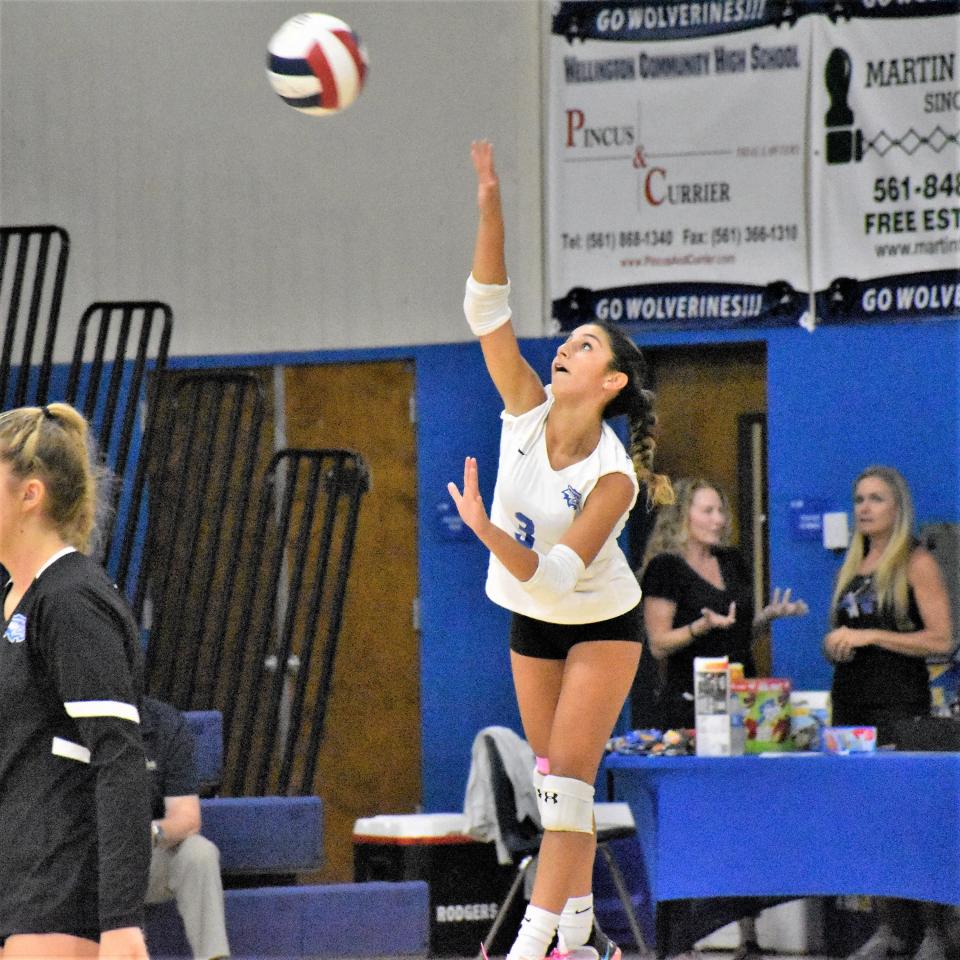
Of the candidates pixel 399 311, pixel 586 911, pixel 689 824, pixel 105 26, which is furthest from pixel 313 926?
pixel 105 26

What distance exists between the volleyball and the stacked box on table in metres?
3.19

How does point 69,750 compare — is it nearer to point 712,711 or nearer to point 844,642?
point 712,711

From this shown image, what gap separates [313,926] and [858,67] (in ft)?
15.6

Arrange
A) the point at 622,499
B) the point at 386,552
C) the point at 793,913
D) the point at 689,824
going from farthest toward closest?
the point at 386,552 < the point at 793,913 < the point at 689,824 < the point at 622,499

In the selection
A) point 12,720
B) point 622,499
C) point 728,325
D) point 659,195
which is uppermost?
point 659,195

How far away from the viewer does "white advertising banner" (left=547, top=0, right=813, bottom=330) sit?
7.79 metres

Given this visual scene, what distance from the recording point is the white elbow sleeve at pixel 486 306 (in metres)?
4.11

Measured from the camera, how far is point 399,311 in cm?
838

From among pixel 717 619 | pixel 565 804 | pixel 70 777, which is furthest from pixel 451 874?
pixel 70 777

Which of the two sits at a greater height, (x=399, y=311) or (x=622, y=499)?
(x=399, y=311)

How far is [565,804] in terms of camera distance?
3.98 metres

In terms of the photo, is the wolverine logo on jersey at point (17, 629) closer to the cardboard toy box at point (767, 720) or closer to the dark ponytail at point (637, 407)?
the dark ponytail at point (637, 407)

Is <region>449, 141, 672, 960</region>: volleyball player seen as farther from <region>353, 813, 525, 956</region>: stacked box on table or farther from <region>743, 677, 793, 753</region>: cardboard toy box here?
<region>353, 813, 525, 956</region>: stacked box on table

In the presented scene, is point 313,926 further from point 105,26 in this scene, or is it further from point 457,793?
point 105,26
